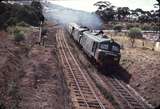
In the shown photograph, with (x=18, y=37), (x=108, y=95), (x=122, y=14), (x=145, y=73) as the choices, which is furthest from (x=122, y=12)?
(x=108, y=95)

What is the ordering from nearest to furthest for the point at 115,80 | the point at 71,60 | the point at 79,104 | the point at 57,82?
1. the point at 79,104
2. the point at 57,82
3. the point at 115,80
4. the point at 71,60

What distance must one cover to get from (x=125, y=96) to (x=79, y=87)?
3.14 metres

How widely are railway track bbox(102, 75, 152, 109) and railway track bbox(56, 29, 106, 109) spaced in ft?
5.43

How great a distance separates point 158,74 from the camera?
23.7m

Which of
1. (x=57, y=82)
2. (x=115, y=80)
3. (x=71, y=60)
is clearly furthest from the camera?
(x=71, y=60)

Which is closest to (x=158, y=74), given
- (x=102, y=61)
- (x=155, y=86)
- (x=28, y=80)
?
(x=155, y=86)

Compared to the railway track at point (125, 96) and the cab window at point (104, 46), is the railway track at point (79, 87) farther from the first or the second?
the cab window at point (104, 46)

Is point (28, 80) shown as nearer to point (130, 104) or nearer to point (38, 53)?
point (130, 104)

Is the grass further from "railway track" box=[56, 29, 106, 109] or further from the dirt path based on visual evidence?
the dirt path

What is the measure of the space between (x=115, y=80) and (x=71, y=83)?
3985mm

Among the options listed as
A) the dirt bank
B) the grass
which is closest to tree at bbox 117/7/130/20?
the dirt bank

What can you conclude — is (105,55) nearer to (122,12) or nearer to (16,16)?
(16,16)

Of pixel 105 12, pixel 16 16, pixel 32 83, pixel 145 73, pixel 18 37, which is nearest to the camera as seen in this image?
pixel 32 83

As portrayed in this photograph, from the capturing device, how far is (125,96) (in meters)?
21.1
